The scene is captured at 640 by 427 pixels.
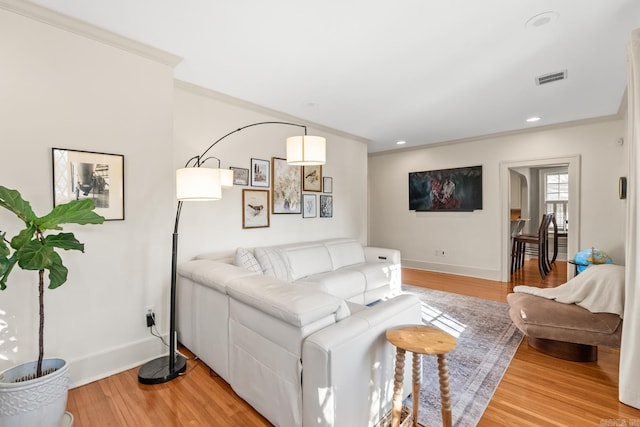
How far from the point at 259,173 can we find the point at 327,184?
136 centimetres

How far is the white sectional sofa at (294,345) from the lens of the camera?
146 cm

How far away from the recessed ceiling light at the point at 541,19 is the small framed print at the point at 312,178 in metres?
2.94

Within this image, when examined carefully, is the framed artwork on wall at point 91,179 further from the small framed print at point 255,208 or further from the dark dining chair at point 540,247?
the dark dining chair at point 540,247

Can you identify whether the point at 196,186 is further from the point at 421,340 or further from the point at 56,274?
the point at 421,340

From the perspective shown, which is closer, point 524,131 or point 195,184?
point 195,184

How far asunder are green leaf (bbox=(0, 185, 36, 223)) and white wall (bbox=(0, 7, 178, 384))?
0.53 metres

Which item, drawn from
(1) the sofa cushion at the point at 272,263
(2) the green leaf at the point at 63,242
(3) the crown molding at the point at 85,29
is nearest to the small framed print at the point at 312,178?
(1) the sofa cushion at the point at 272,263

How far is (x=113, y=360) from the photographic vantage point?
2340 millimetres

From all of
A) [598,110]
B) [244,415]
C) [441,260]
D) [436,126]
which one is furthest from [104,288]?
[598,110]

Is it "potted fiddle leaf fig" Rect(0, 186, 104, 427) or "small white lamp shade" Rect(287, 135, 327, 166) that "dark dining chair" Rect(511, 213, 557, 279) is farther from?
"potted fiddle leaf fig" Rect(0, 186, 104, 427)

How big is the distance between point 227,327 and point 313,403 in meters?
0.88

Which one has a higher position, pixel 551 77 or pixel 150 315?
pixel 551 77

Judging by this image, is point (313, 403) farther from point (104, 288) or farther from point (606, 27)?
point (606, 27)

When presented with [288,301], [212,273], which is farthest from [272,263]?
[288,301]
